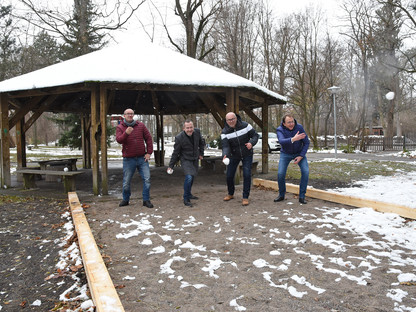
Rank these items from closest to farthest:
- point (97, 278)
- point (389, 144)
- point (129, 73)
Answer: point (97, 278), point (129, 73), point (389, 144)

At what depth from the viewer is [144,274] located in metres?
3.30

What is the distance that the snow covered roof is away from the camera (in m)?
7.05

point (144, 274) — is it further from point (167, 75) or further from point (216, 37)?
point (216, 37)

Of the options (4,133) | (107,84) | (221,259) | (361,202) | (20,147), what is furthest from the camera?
(20,147)

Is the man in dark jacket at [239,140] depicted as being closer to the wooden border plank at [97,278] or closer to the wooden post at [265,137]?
the wooden border plank at [97,278]

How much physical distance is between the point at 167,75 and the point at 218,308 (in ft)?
19.5

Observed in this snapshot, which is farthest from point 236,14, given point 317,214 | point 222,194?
point 317,214

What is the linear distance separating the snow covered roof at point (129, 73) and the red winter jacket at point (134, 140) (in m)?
1.37

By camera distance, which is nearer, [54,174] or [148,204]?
[148,204]

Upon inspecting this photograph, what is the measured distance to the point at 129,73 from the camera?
7266mm

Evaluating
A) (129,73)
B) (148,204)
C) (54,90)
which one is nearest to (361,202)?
(148,204)

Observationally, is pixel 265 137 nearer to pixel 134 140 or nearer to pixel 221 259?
pixel 134 140

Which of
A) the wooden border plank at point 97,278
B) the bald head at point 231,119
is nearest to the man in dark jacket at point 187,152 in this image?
the bald head at point 231,119

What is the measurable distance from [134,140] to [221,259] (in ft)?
10.8
